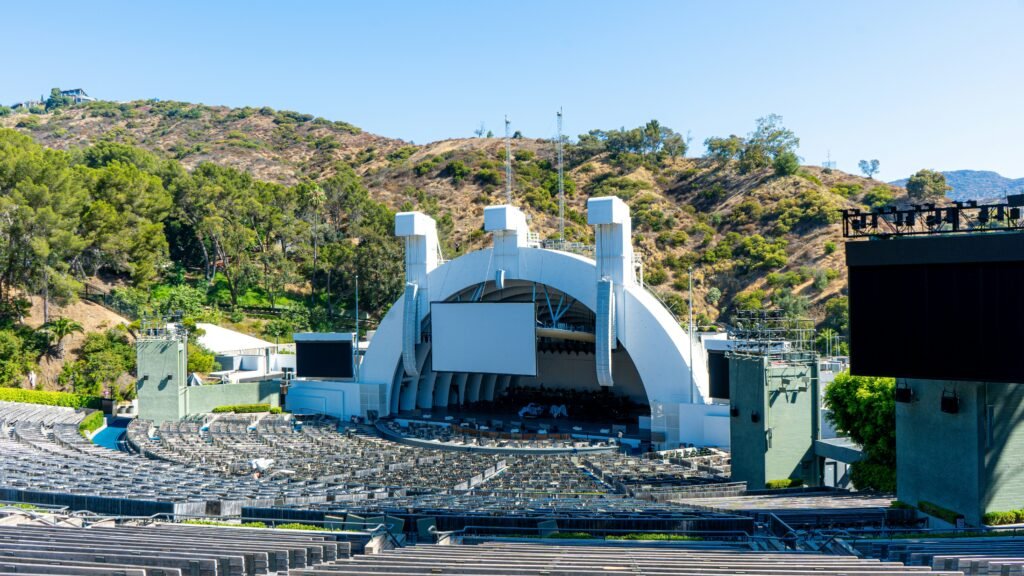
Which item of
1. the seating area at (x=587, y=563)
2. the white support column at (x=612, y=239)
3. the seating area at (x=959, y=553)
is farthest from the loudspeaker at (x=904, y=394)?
the white support column at (x=612, y=239)

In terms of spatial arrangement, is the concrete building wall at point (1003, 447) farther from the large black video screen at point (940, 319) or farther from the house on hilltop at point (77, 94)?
the house on hilltop at point (77, 94)

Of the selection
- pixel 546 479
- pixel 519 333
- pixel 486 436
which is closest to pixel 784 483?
pixel 546 479

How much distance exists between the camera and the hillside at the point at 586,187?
77.5 m

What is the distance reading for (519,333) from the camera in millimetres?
40688

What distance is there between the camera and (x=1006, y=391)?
16.3 m

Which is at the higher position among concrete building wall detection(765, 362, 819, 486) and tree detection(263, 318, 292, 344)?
tree detection(263, 318, 292, 344)

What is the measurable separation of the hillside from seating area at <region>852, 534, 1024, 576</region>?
55203mm

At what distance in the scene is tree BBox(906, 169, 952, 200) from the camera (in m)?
84.6

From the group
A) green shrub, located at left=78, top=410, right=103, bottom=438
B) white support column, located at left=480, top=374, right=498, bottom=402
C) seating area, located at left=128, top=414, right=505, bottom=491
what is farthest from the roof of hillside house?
white support column, located at left=480, top=374, right=498, bottom=402

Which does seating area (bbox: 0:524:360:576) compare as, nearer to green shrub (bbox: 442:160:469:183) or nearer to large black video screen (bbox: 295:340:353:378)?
large black video screen (bbox: 295:340:353:378)

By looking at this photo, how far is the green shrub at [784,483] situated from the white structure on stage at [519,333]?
862cm

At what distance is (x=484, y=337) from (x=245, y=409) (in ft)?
45.6

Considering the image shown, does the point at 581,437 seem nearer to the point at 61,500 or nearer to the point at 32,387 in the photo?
the point at 61,500

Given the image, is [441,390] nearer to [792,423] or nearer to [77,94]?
[792,423]
